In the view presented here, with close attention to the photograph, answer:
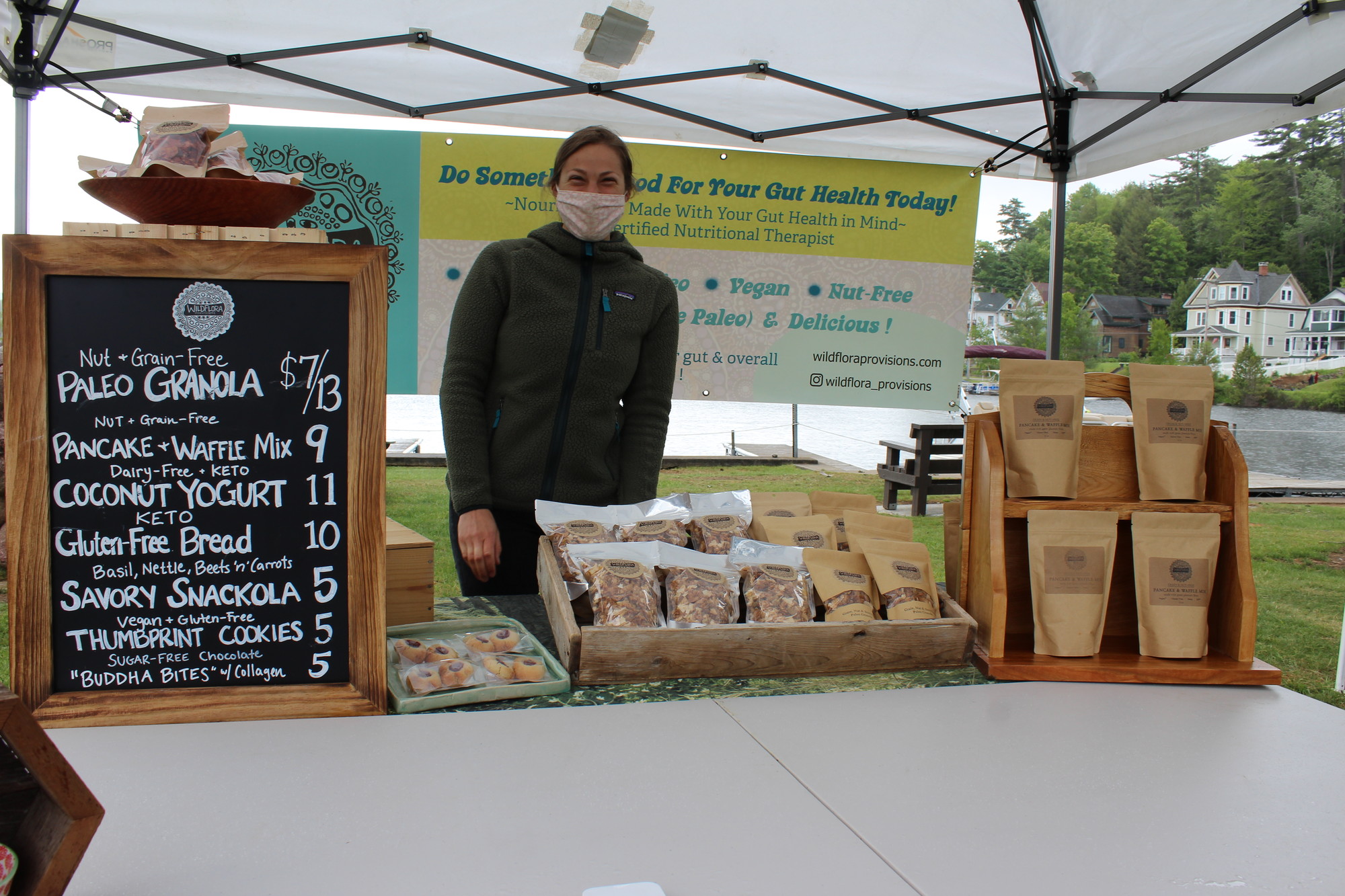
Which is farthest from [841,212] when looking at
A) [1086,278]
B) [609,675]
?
[1086,278]

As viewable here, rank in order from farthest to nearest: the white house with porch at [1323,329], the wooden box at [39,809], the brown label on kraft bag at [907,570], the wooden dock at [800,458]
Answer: the white house with porch at [1323,329], the wooden dock at [800,458], the brown label on kraft bag at [907,570], the wooden box at [39,809]

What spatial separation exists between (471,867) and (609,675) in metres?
0.42

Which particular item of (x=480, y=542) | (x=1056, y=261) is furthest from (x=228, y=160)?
(x=1056, y=261)

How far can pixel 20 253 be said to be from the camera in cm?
94

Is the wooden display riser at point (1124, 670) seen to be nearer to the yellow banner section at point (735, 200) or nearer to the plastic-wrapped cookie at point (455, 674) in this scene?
the plastic-wrapped cookie at point (455, 674)

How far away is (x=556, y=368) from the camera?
1.66 metres

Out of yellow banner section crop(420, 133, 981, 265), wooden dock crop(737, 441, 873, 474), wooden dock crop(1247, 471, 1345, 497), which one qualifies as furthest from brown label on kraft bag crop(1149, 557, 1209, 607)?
wooden dock crop(1247, 471, 1345, 497)

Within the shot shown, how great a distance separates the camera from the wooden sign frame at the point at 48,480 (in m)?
0.94

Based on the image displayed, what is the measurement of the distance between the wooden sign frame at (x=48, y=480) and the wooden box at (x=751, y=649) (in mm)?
257

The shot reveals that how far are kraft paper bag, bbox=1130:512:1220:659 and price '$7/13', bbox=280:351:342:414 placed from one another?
3.70 ft

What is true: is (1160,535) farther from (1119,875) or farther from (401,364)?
(401,364)

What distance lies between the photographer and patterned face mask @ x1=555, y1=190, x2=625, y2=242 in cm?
163

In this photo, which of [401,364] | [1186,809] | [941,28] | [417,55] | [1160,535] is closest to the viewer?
[1186,809]

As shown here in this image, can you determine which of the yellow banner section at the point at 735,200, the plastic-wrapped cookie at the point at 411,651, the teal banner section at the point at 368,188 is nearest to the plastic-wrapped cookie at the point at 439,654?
the plastic-wrapped cookie at the point at 411,651
